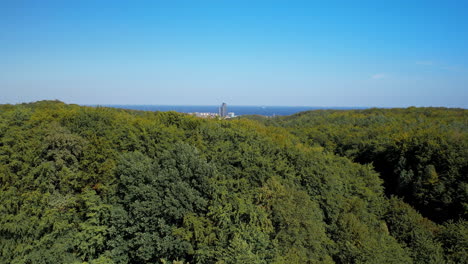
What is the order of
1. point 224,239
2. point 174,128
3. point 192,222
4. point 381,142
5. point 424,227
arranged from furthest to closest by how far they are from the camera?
point 381,142 → point 174,128 → point 424,227 → point 192,222 → point 224,239

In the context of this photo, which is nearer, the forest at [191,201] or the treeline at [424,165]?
the forest at [191,201]

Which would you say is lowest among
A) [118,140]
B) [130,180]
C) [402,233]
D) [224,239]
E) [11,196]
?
[402,233]

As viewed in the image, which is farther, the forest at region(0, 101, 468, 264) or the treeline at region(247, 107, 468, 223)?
the treeline at region(247, 107, 468, 223)

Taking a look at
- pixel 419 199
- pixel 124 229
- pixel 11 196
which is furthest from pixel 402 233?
pixel 11 196

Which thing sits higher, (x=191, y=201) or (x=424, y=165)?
(x=424, y=165)

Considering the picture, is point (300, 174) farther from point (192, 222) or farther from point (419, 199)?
point (419, 199)

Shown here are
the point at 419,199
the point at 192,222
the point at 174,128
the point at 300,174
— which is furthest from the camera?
the point at 419,199

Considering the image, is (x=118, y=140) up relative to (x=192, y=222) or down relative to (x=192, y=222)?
up

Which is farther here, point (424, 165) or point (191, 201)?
point (424, 165)
